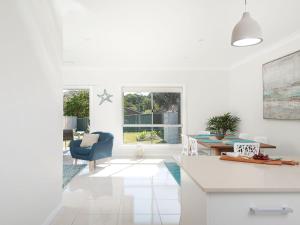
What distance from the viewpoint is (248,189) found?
141cm

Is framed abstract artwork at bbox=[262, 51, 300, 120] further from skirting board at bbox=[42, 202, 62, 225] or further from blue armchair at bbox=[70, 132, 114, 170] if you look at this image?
skirting board at bbox=[42, 202, 62, 225]

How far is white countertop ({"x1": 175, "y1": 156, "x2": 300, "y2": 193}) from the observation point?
4.64 feet

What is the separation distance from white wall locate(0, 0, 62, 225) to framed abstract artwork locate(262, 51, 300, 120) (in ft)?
13.1

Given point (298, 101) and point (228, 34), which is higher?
point (228, 34)

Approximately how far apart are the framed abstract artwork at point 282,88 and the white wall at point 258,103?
6.0 inches

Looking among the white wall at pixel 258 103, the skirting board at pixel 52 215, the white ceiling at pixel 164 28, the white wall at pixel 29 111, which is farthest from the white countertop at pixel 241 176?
the white wall at pixel 258 103

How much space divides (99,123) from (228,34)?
465cm

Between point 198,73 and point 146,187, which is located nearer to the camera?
point 146,187

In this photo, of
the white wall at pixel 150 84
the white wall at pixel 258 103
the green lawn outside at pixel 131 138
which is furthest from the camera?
the green lawn outside at pixel 131 138

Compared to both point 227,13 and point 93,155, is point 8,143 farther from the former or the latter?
point 93,155

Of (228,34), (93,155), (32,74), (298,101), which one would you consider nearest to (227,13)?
(228,34)

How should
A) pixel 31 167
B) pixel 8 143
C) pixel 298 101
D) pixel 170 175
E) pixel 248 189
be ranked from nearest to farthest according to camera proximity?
1. pixel 248 189
2. pixel 8 143
3. pixel 31 167
4. pixel 298 101
5. pixel 170 175

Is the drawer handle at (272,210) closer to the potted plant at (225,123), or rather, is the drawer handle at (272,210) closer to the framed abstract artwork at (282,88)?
the framed abstract artwork at (282,88)

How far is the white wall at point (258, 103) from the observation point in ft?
16.1
